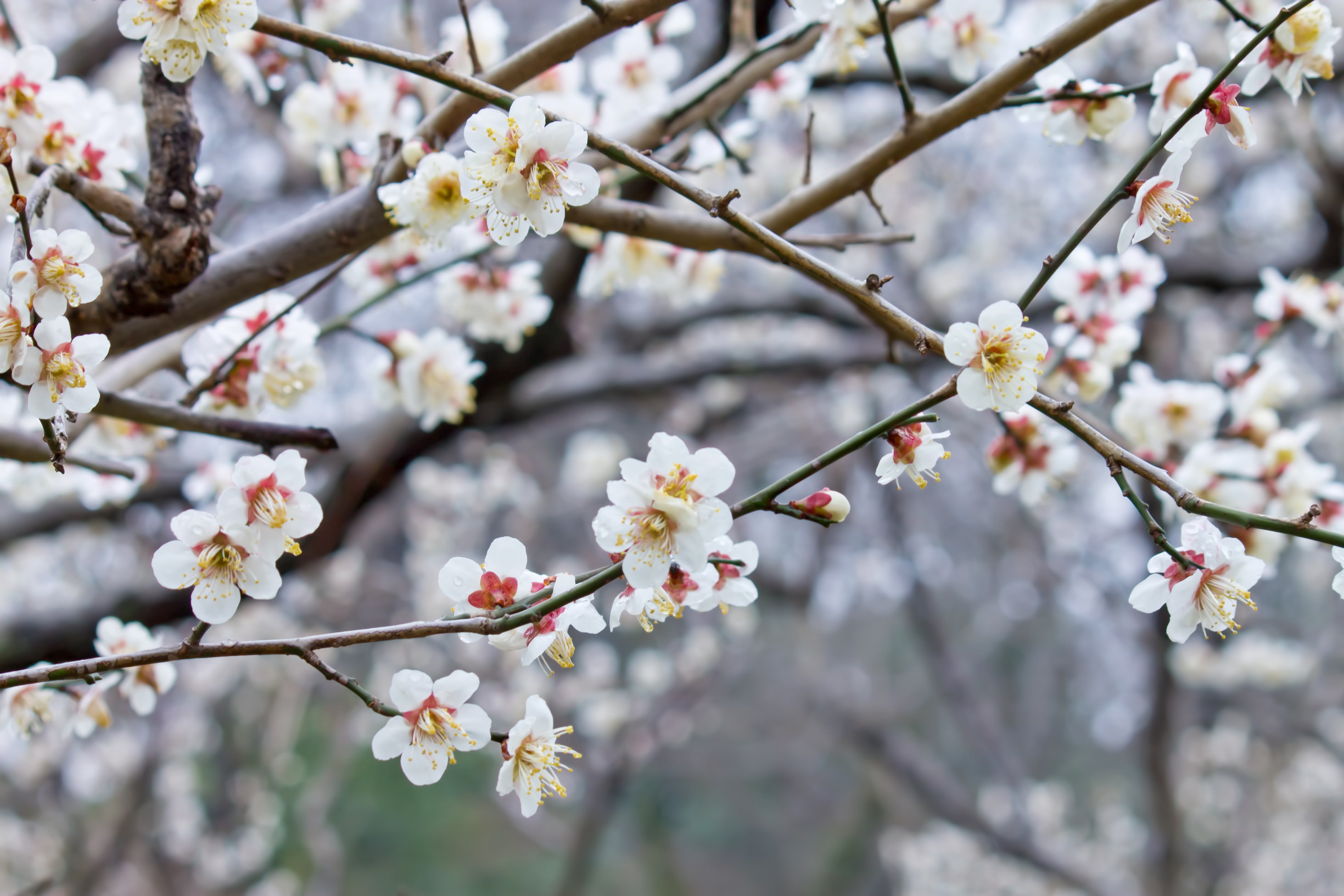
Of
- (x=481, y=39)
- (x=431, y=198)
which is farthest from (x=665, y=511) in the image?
(x=481, y=39)

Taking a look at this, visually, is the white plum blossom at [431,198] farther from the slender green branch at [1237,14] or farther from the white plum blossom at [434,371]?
the slender green branch at [1237,14]

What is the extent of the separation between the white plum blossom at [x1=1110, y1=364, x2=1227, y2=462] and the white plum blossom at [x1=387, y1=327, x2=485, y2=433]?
41.2 inches

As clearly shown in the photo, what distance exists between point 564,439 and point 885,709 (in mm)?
2844

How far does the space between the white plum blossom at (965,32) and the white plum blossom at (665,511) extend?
0.99 meters

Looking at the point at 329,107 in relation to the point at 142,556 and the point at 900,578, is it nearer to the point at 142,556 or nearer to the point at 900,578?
the point at 142,556

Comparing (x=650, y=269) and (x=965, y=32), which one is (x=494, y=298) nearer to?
(x=650, y=269)

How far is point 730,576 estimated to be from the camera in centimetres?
86

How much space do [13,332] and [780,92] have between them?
1.22 meters

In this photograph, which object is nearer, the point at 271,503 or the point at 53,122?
the point at 271,503

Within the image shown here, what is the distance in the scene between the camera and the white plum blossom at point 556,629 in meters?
0.77

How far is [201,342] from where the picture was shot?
123 centimetres

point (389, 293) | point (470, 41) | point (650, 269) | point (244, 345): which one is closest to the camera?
point (470, 41)

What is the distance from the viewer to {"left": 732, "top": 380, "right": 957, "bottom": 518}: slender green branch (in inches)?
28.3

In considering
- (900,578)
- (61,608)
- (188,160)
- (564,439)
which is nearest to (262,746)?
(564,439)
